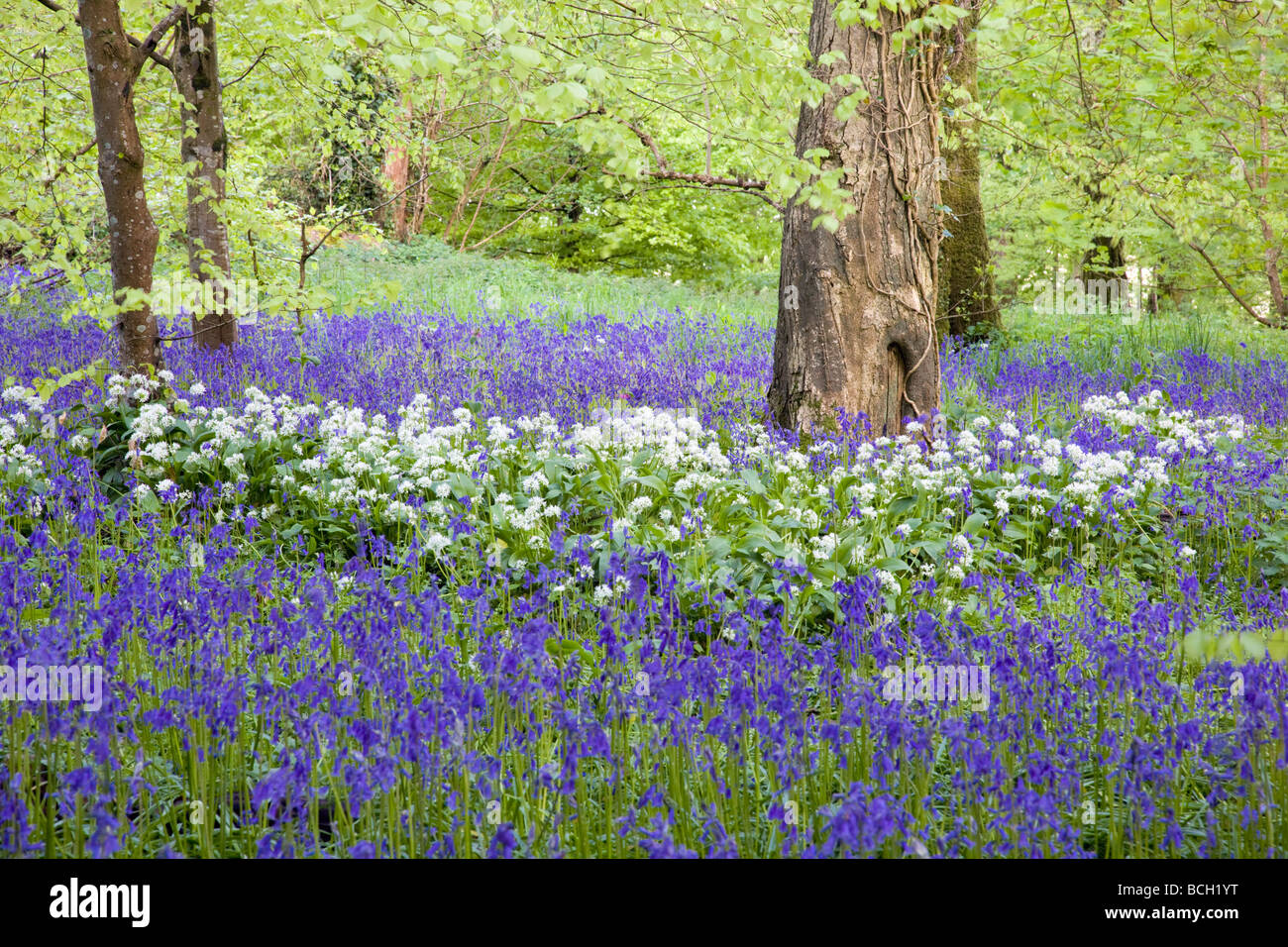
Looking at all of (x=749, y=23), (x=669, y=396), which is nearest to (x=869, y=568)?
(x=749, y=23)

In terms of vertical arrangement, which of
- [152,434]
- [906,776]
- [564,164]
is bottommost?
[906,776]

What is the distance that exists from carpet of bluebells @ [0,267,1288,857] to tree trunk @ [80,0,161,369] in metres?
0.57

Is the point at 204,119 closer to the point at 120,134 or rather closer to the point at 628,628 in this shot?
the point at 120,134

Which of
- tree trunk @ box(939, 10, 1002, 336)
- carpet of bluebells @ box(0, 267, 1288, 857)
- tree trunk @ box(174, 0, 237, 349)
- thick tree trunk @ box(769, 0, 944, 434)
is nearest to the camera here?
carpet of bluebells @ box(0, 267, 1288, 857)

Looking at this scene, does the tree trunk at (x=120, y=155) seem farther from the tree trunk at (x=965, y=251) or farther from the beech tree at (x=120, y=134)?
the tree trunk at (x=965, y=251)

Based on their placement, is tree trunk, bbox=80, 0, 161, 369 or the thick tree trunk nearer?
tree trunk, bbox=80, 0, 161, 369

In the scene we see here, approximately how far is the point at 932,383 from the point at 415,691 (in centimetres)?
415

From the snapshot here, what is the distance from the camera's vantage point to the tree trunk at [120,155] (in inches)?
200

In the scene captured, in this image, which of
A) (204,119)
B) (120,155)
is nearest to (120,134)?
(120,155)

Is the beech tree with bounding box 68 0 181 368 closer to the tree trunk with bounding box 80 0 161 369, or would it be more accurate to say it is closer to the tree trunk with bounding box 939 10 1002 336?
the tree trunk with bounding box 80 0 161 369

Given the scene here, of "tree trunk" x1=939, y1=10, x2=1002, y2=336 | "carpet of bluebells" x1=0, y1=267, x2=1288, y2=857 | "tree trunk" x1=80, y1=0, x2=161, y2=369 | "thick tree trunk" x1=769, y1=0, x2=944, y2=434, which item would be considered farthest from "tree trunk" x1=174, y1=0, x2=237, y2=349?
"tree trunk" x1=939, y1=10, x2=1002, y2=336

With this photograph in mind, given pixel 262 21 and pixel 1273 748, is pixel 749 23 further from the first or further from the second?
pixel 262 21

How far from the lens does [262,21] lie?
7.70m

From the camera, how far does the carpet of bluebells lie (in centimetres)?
220
